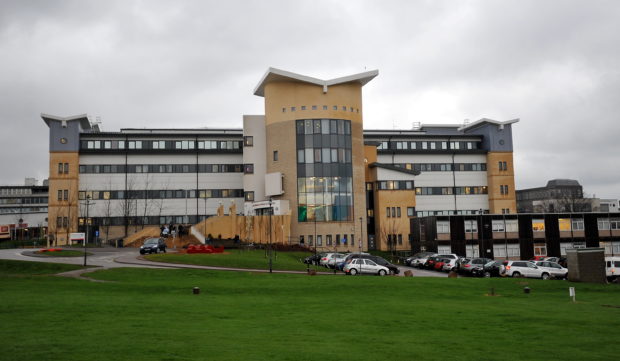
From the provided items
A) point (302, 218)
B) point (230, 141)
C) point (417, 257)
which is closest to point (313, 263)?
point (417, 257)

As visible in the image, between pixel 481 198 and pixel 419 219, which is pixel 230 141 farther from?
pixel 481 198

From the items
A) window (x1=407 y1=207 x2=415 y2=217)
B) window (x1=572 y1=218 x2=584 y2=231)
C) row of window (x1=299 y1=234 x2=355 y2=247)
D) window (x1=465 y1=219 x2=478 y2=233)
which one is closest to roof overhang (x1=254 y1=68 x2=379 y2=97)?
row of window (x1=299 y1=234 x2=355 y2=247)

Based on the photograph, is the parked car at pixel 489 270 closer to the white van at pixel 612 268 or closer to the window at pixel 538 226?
the white van at pixel 612 268

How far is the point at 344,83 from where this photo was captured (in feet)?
267

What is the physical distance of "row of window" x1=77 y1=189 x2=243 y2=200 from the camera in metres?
85.7

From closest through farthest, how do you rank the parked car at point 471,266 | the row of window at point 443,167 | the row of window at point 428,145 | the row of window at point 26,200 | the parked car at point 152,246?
the parked car at point 471,266 < the parked car at point 152,246 < the row of window at point 443,167 < the row of window at point 428,145 < the row of window at point 26,200

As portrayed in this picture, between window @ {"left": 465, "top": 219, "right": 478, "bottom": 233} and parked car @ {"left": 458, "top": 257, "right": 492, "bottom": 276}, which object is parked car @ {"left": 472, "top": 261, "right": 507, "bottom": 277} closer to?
parked car @ {"left": 458, "top": 257, "right": 492, "bottom": 276}

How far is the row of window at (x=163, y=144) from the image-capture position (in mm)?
→ 87750

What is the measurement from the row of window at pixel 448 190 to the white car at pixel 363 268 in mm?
54326

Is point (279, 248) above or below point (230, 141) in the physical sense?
below

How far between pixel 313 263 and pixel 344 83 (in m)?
32.3

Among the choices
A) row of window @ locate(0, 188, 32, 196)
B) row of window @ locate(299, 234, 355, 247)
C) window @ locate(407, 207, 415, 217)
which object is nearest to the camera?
row of window @ locate(299, 234, 355, 247)

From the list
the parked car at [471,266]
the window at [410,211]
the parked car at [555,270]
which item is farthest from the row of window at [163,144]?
the parked car at [555,270]

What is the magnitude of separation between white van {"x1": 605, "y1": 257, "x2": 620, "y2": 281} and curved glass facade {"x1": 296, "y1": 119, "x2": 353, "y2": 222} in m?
39.7
